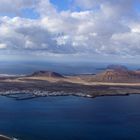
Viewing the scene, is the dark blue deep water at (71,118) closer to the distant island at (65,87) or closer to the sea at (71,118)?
the sea at (71,118)

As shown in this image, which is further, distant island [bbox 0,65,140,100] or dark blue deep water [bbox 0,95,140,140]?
distant island [bbox 0,65,140,100]

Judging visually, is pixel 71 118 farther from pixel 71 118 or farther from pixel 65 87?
pixel 65 87

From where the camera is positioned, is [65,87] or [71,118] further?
[65,87]

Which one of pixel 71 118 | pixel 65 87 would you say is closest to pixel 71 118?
pixel 71 118

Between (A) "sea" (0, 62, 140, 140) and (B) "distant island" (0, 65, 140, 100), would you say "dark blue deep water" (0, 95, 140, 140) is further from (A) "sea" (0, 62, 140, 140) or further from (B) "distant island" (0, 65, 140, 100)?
(B) "distant island" (0, 65, 140, 100)

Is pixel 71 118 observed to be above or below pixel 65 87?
below

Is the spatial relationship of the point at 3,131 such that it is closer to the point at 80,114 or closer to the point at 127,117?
the point at 80,114

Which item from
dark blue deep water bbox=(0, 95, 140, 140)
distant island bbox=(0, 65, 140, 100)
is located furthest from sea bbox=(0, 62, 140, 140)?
distant island bbox=(0, 65, 140, 100)

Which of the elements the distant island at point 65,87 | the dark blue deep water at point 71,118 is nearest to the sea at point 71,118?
the dark blue deep water at point 71,118
